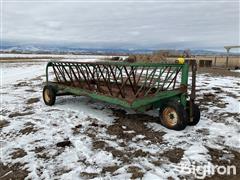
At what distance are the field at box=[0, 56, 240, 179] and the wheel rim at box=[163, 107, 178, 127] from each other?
18cm

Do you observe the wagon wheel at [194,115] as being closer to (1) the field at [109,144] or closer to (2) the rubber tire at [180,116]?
(1) the field at [109,144]

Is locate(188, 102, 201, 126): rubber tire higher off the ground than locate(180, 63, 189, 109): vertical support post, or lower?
lower

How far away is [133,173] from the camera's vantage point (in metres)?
3.26

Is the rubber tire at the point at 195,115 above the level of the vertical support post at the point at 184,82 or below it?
below

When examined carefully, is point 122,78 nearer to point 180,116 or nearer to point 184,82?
point 184,82

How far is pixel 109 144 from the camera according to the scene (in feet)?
14.0

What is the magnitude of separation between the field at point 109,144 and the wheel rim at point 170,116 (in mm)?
178

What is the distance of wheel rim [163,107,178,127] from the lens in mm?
4910

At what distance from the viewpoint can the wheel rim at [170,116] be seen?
4910 millimetres

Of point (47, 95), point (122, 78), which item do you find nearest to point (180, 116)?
point (122, 78)

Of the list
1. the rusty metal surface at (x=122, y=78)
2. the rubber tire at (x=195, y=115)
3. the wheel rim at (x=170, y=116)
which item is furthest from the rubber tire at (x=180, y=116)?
the rusty metal surface at (x=122, y=78)

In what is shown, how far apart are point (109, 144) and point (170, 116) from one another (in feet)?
5.08

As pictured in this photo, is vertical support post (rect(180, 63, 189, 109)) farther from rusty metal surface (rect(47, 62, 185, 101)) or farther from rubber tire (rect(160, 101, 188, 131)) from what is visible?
rubber tire (rect(160, 101, 188, 131))

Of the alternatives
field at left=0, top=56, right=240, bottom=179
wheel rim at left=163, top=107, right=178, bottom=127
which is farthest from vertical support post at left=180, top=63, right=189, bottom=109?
field at left=0, top=56, right=240, bottom=179
